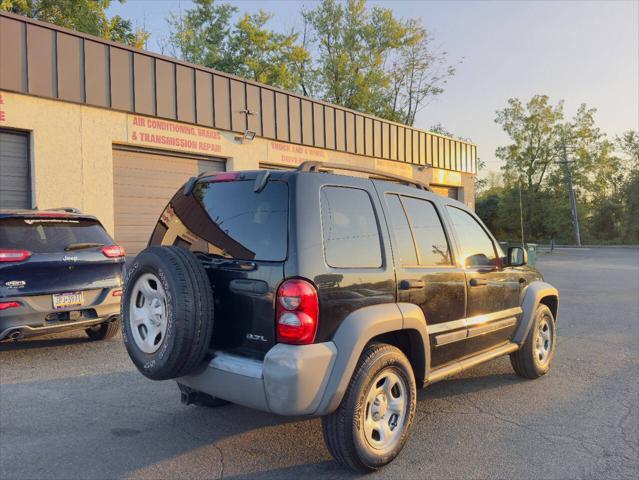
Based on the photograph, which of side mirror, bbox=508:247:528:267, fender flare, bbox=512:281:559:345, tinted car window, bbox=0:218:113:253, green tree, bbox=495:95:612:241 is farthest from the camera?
green tree, bbox=495:95:612:241

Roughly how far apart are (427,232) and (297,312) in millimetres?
1562

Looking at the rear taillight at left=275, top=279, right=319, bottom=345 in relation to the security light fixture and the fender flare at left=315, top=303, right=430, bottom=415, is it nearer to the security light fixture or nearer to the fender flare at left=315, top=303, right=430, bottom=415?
the fender flare at left=315, top=303, right=430, bottom=415

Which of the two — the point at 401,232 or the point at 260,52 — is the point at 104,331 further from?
the point at 260,52

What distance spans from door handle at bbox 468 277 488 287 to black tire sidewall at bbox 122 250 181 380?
244cm

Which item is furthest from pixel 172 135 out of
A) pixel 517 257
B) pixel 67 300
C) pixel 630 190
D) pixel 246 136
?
pixel 630 190

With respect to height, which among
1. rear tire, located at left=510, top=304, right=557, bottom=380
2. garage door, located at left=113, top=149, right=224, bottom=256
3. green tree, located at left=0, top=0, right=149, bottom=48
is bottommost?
rear tire, located at left=510, top=304, right=557, bottom=380

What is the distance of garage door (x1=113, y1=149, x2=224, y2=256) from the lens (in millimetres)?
11336

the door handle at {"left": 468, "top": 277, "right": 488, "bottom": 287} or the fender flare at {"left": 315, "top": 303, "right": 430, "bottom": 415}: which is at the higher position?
the door handle at {"left": 468, "top": 277, "right": 488, "bottom": 287}

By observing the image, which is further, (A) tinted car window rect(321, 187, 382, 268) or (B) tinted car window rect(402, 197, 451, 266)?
(B) tinted car window rect(402, 197, 451, 266)

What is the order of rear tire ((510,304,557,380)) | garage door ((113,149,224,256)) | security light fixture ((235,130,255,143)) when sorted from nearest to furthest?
rear tire ((510,304,557,380)) → garage door ((113,149,224,256)) → security light fixture ((235,130,255,143))

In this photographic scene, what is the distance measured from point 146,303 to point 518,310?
3444 millimetres

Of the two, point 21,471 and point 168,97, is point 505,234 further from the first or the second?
point 21,471

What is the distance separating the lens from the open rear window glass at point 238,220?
3232 mm

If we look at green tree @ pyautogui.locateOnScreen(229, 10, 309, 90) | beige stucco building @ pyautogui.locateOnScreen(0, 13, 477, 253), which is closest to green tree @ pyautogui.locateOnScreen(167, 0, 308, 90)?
green tree @ pyautogui.locateOnScreen(229, 10, 309, 90)
